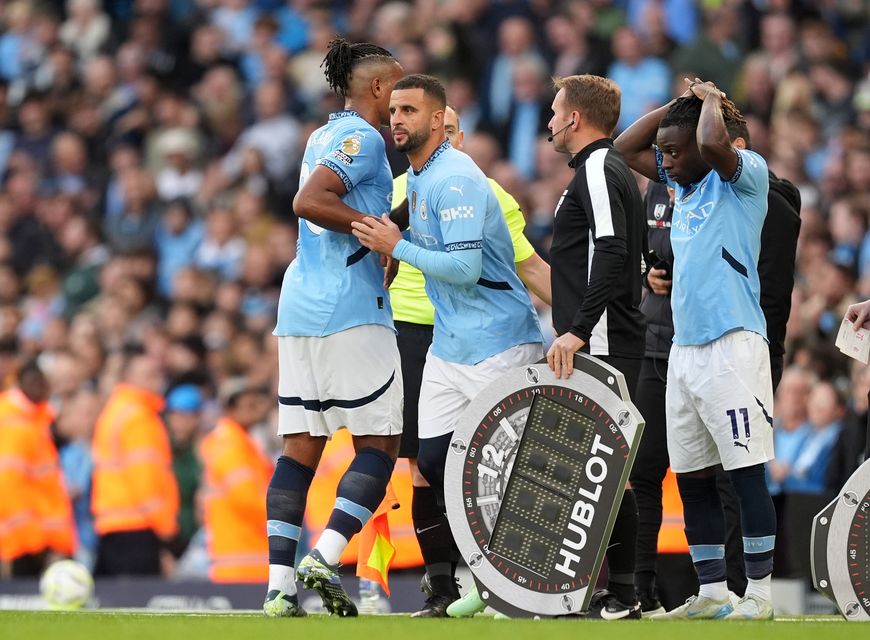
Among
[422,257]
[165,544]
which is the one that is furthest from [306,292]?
[165,544]

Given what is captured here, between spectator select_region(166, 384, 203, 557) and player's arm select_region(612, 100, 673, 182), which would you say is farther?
spectator select_region(166, 384, 203, 557)

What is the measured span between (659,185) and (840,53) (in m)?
5.92

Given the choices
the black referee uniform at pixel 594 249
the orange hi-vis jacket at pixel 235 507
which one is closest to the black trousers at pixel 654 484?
the black referee uniform at pixel 594 249

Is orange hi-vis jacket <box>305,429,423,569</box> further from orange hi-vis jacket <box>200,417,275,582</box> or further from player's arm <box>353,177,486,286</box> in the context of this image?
player's arm <box>353,177,486,286</box>

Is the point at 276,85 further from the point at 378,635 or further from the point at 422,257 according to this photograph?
the point at 378,635

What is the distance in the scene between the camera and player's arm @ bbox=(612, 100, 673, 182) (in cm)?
712

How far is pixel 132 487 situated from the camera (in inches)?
451

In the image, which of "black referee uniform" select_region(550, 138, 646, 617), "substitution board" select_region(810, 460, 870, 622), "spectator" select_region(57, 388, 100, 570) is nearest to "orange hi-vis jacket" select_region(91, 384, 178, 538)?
"spectator" select_region(57, 388, 100, 570)

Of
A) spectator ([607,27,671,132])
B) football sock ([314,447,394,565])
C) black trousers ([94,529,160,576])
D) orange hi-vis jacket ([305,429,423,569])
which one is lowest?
black trousers ([94,529,160,576])

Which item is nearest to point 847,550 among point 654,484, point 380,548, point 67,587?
point 654,484

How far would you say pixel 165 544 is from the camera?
1178cm

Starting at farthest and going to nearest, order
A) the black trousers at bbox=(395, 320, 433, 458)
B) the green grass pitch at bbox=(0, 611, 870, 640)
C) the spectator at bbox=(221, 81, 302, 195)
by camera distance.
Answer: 1. the spectator at bbox=(221, 81, 302, 195)
2. the black trousers at bbox=(395, 320, 433, 458)
3. the green grass pitch at bbox=(0, 611, 870, 640)

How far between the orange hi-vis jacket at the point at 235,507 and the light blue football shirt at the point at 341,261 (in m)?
4.52

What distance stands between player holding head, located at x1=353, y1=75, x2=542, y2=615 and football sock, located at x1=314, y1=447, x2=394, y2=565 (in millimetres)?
264
